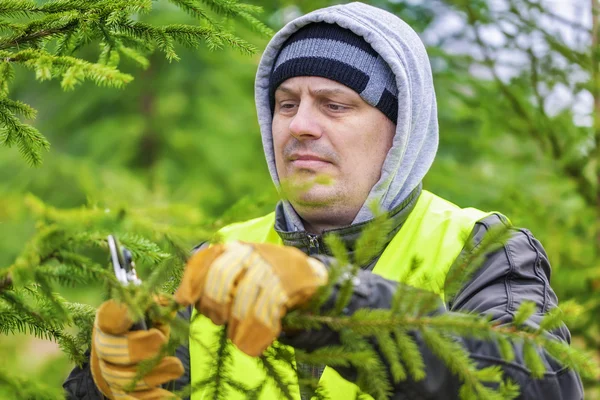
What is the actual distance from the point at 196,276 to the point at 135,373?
1.08 ft

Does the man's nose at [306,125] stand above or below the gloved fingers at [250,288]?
below

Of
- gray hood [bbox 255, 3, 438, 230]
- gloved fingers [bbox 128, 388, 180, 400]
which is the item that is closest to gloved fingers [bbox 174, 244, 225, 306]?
gloved fingers [bbox 128, 388, 180, 400]

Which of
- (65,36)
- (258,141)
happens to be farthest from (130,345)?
(258,141)

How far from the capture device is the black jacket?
1.59 m

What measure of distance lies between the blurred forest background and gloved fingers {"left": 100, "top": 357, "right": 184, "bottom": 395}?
0.61 feet

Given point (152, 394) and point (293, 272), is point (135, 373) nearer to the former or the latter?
point (152, 394)

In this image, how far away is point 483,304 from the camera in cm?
212

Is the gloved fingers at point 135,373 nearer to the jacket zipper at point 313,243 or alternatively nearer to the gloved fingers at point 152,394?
the gloved fingers at point 152,394

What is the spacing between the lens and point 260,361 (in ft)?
5.35

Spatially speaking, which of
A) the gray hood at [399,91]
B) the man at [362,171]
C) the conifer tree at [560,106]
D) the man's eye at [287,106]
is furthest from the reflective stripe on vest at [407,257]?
the conifer tree at [560,106]

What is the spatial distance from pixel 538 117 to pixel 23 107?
4093mm

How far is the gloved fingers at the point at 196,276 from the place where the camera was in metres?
1.49

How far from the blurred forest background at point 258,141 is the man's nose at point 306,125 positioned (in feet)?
1.96

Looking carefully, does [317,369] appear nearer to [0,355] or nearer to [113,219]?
[0,355]
